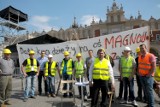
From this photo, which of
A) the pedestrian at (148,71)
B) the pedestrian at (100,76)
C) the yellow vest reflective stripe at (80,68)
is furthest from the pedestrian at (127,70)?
the yellow vest reflective stripe at (80,68)

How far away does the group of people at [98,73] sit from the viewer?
645 centimetres

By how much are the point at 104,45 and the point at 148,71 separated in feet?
10.5

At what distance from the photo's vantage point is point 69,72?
30.4 feet

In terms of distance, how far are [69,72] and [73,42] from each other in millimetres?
1616

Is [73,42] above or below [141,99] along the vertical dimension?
above

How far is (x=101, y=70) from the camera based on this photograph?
642cm

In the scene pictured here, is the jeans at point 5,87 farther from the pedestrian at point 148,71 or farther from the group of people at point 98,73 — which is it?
the pedestrian at point 148,71

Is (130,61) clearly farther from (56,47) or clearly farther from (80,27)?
(80,27)

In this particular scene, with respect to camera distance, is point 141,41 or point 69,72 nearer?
point 141,41

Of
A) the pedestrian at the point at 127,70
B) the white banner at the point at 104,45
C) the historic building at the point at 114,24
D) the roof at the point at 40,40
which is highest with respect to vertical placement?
the historic building at the point at 114,24

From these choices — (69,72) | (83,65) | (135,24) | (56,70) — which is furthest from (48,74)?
(135,24)

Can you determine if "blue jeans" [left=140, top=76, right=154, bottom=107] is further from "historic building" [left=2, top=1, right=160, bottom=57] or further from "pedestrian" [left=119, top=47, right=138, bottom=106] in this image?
"historic building" [left=2, top=1, right=160, bottom=57]

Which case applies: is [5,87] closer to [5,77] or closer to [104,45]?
[5,77]

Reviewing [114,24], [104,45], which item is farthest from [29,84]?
[114,24]
